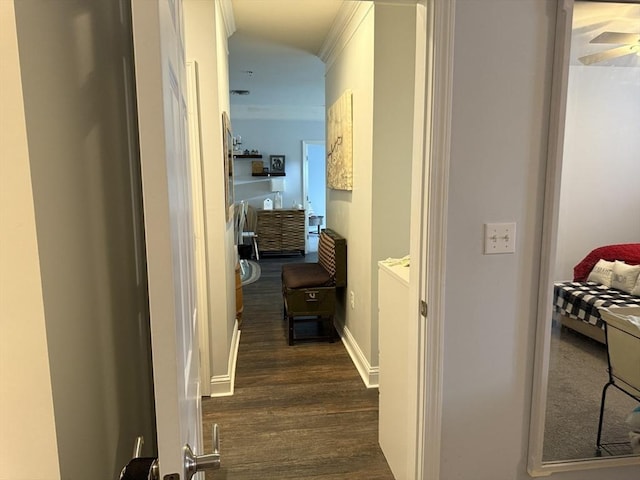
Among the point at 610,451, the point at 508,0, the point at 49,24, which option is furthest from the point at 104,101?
the point at 610,451

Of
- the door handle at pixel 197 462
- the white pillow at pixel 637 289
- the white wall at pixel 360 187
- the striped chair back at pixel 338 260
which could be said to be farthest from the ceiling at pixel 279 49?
the door handle at pixel 197 462

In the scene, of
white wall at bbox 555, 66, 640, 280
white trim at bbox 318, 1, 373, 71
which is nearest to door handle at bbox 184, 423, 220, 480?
white wall at bbox 555, 66, 640, 280

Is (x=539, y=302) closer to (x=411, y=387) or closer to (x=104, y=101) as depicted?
(x=411, y=387)

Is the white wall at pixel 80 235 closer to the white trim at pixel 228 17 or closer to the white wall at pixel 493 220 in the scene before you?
the white wall at pixel 493 220

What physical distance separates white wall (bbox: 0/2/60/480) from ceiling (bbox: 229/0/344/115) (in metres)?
2.81

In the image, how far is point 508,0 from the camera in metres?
1.37

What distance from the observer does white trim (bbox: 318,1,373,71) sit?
2865 millimetres

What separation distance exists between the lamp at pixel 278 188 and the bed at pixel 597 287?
21.6ft

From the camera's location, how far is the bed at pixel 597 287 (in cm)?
157

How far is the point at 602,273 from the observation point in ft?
5.23

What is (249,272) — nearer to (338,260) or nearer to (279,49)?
(338,260)

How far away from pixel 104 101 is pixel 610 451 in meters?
2.07

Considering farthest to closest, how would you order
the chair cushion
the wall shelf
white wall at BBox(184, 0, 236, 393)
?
the wall shelf < the chair cushion < white wall at BBox(184, 0, 236, 393)

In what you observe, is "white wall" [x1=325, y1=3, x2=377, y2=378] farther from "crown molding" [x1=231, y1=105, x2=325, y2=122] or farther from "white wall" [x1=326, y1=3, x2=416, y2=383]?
"crown molding" [x1=231, y1=105, x2=325, y2=122]
